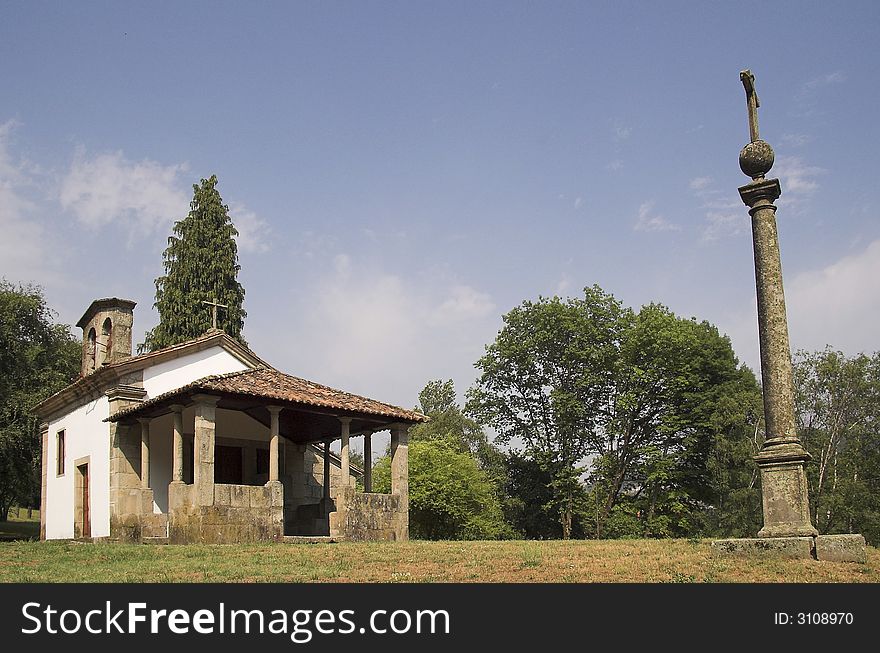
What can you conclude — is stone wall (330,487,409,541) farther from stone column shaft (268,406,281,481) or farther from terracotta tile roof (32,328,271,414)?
terracotta tile roof (32,328,271,414)

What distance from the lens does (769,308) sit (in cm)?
1275

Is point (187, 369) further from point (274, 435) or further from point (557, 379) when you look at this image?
point (557, 379)

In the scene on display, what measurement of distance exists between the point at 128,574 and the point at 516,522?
3322 cm

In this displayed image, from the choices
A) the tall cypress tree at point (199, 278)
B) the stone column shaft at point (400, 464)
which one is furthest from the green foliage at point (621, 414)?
the stone column shaft at point (400, 464)

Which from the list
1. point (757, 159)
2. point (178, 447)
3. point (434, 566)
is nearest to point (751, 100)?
point (757, 159)

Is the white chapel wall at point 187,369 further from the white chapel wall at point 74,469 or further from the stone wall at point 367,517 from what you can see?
the stone wall at point 367,517

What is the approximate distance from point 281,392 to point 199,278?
23.3 meters

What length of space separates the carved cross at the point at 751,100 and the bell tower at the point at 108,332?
1949 cm

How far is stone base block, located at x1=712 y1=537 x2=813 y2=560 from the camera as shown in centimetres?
1134

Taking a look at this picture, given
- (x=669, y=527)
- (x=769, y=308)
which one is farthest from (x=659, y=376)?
(x=769, y=308)

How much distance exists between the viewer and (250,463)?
26.1m

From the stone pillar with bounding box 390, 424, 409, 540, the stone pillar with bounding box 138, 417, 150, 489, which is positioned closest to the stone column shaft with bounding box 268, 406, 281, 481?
the stone pillar with bounding box 390, 424, 409, 540
